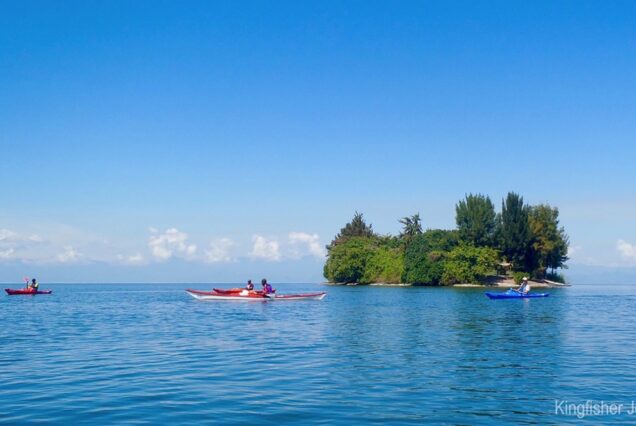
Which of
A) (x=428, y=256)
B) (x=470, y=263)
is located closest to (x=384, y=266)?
(x=428, y=256)

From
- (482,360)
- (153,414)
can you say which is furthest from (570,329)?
(153,414)

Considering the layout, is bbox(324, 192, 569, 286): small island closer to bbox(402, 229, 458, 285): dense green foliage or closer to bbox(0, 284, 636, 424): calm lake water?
bbox(402, 229, 458, 285): dense green foliage

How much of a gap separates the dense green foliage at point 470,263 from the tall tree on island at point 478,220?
177cm

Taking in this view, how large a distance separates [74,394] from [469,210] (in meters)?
100

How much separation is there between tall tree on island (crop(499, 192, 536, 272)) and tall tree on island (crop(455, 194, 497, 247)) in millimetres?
2310

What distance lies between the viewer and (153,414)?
1315 cm

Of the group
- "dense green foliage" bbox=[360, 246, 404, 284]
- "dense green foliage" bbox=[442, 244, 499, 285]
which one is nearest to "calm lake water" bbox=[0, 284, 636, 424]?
"dense green foliage" bbox=[442, 244, 499, 285]

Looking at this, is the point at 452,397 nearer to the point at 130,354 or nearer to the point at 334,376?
the point at 334,376

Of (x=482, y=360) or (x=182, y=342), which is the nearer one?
(x=482, y=360)

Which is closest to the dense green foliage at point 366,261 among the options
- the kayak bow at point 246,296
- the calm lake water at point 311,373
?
the kayak bow at point 246,296

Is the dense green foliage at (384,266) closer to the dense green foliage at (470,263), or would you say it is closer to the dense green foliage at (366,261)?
the dense green foliage at (366,261)

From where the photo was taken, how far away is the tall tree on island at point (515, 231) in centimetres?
10425

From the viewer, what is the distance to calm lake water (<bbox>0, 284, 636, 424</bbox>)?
13.4m

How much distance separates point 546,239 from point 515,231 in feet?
25.5
